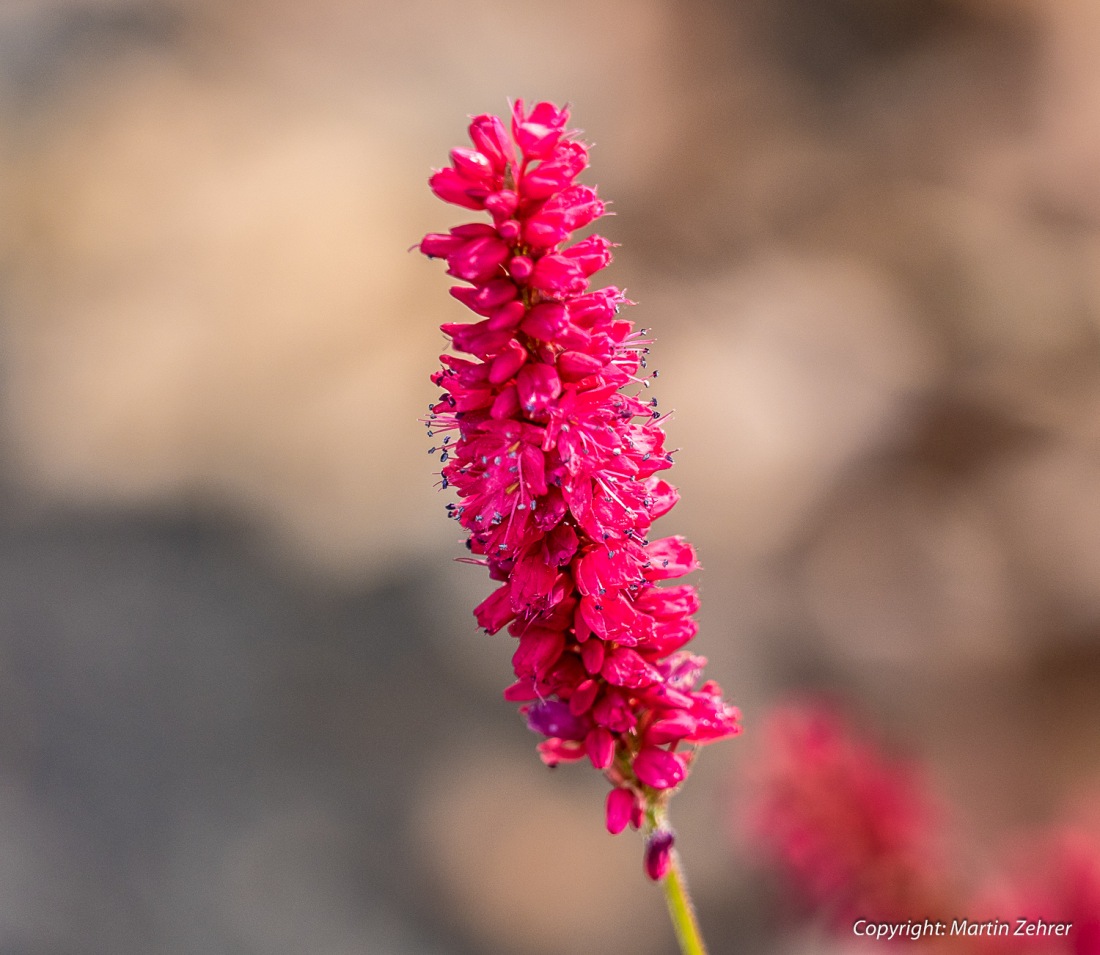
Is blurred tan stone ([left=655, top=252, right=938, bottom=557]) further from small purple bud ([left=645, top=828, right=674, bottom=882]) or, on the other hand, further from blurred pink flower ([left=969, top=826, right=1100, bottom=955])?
small purple bud ([left=645, top=828, right=674, bottom=882])

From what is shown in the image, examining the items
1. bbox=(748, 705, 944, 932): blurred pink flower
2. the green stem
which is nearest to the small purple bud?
the green stem

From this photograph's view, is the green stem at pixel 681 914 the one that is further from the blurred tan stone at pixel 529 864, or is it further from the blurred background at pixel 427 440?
the blurred tan stone at pixel 529 864

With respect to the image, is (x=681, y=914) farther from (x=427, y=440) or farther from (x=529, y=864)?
(x=427, y=440)

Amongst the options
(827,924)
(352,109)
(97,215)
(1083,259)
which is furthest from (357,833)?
(1083,259)

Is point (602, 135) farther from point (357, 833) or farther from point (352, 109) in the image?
point (357, 833)

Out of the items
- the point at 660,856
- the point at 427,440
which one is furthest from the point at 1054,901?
the point at 427,440

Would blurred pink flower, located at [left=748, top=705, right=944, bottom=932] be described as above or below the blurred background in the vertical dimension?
below

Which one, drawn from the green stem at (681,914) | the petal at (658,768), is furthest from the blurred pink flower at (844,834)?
the petal at (658,768)
